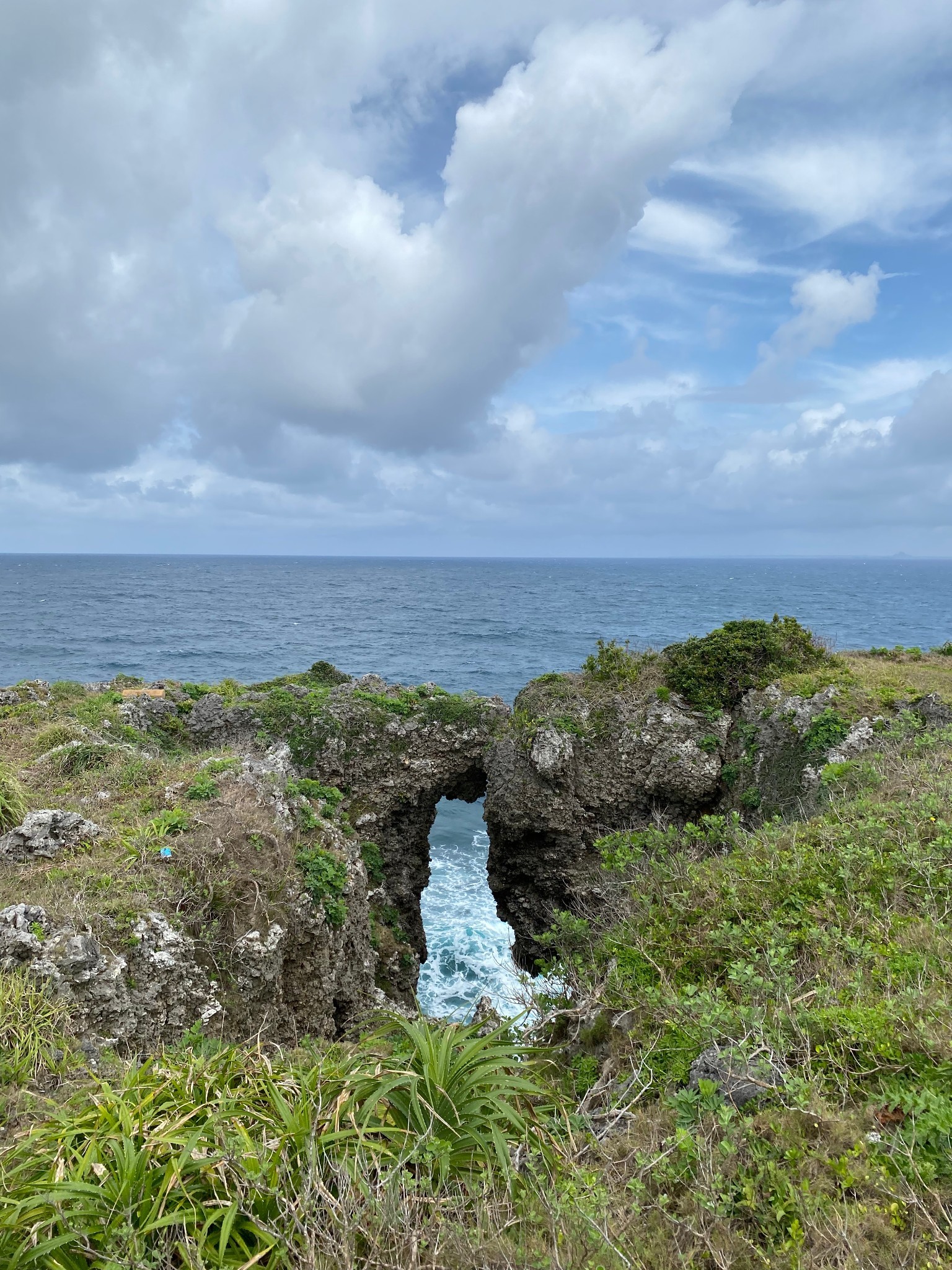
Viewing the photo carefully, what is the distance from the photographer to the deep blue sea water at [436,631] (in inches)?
1074

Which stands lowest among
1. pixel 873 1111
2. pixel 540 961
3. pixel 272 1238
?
pixel 540 961

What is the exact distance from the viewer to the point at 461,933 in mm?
24547

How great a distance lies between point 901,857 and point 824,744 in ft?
30.5

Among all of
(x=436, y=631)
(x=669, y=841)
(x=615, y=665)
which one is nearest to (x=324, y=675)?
(x=615, y=665)

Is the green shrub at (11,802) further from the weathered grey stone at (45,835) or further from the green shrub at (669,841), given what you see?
the green shrub at (669,841)

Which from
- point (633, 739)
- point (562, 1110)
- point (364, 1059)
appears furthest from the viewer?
point (633, 739)

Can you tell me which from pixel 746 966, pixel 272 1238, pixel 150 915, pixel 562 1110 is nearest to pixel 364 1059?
pixel 562 1110

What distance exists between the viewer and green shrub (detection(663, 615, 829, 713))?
19078 mm

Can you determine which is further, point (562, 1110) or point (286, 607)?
point (286, 607)

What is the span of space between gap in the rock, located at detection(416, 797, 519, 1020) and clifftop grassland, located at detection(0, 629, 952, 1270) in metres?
5.96

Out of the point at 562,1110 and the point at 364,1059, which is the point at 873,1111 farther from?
the point at 364,1059

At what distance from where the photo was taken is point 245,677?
172 feet

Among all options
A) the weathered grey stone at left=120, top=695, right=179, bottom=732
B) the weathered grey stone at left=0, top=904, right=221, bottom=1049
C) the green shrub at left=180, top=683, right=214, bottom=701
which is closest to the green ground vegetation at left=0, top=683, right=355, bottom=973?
the weathered grey stone at left=0, top=904, right=221, bottom=1049

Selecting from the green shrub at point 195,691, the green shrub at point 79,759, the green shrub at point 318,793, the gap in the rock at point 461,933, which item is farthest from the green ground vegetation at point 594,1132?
the green shrub at point 195,691
